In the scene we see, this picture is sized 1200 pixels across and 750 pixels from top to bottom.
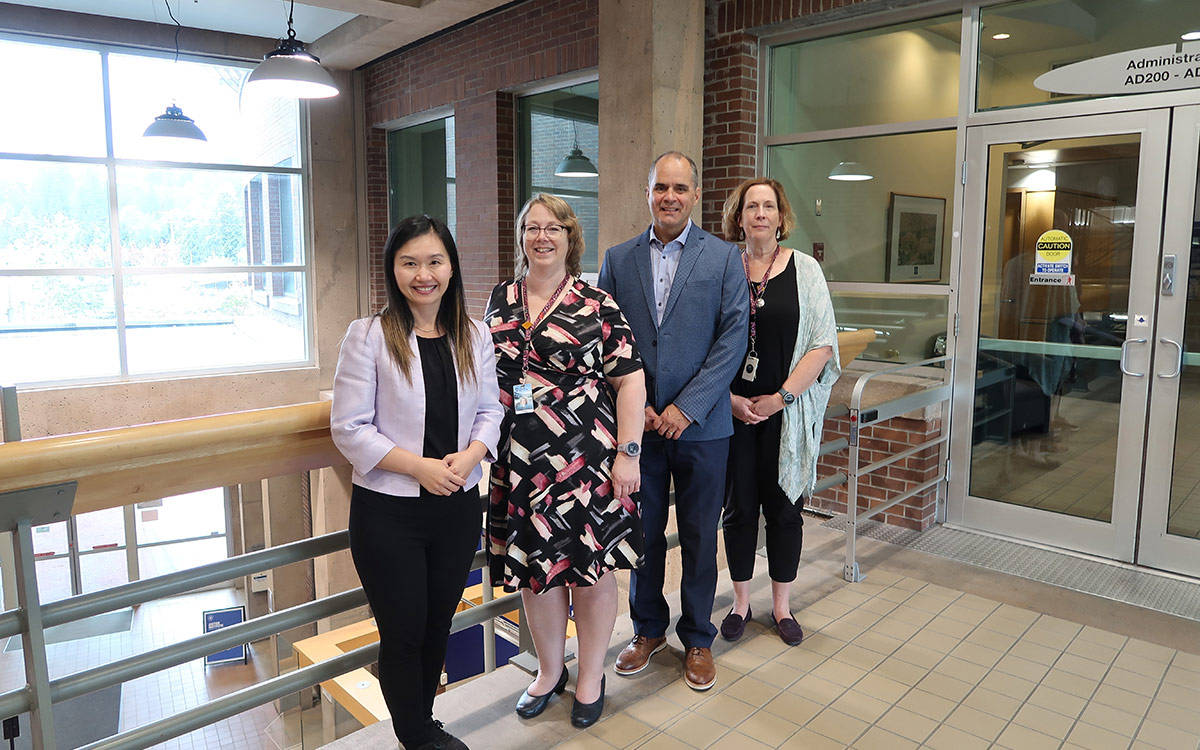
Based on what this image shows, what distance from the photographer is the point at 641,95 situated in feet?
15.8

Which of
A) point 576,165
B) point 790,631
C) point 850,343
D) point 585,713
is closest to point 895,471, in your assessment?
point 850,343

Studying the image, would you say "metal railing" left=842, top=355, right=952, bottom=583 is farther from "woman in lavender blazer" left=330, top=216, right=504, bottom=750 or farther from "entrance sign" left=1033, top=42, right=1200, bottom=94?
"woman in lavender blazer" left=330, top=216, right=504, bottom=750

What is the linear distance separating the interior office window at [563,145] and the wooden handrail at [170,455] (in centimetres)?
435

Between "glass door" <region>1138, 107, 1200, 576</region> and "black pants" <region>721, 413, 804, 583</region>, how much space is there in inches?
78.6

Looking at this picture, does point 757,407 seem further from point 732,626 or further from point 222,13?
point 222,13

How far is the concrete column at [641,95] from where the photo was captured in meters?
4.76

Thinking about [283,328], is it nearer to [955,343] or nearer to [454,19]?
[454,19]

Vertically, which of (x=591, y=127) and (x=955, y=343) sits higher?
(x=591, y=127)

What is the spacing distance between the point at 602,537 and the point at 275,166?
27.0 ft

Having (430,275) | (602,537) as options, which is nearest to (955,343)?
(602,537)

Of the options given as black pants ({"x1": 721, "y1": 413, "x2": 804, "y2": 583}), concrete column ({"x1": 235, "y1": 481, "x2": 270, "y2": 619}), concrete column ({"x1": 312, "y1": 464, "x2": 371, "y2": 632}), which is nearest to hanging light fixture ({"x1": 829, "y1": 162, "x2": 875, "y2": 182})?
black pants ({"x1": 721, "y1": 413, "x2": 804, "y2": 583})

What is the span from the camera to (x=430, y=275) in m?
2.00

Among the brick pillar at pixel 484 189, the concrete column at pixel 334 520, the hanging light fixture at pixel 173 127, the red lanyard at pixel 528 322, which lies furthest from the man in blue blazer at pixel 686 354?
the concrete column at pixel 334 520

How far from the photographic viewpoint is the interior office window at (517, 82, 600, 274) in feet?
21.2
